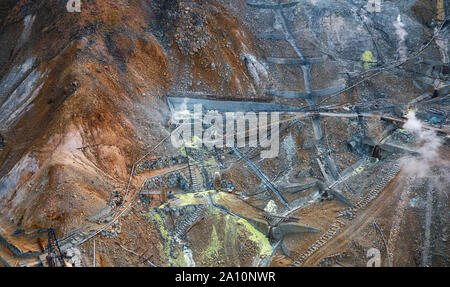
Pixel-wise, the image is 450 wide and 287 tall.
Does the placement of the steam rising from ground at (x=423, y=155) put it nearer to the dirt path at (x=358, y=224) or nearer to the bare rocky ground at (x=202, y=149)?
the bare rocky ground at (x=202, y=149)

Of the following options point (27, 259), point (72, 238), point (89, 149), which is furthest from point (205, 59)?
point (27, 259)

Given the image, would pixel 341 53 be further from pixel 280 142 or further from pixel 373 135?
pixel 280 142

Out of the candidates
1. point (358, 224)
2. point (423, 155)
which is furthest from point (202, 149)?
point (423, 155)

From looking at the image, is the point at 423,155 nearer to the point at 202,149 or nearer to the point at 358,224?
the point at 358,224

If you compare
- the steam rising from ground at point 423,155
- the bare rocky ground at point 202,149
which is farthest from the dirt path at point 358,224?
the steam rising from ground at point 423,155

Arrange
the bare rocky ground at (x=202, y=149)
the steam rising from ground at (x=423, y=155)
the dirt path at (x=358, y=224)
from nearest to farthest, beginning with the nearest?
the dirt path at (x=358, y=224) → the bare rocky ground at (x=202, y=149) → the steam rising from ground at (x=423, y=155)

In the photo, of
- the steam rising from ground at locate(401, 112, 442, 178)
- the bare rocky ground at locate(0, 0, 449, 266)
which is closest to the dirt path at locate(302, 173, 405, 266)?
the bare rocky ground at locate(0, 0, 449, 266)

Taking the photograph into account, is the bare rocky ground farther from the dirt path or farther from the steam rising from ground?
the steam rising from ground
